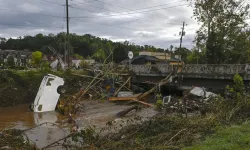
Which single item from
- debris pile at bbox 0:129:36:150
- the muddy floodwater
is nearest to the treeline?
the muddy floodwater

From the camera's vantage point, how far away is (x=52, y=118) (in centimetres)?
1988

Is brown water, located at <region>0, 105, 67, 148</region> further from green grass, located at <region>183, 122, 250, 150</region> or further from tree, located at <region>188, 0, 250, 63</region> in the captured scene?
tree, located at <region>188, 0, 250, 63</region>

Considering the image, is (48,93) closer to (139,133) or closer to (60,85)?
(60,85)

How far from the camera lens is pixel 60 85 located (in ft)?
72.9

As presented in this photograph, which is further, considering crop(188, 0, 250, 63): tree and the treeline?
the treeline

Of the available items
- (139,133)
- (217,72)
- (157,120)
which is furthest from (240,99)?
(217,72)

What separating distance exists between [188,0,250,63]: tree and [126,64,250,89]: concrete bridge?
279 inches

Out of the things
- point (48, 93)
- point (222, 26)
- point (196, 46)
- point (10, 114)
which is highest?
point (222, 26)

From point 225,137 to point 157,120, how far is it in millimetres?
2971

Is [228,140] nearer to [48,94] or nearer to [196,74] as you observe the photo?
[48,94]

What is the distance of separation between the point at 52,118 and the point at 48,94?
8.65ft

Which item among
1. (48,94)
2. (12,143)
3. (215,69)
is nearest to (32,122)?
(48,94)

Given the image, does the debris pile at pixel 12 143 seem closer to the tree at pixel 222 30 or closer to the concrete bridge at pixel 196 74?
the concrete bridge at pixel 196 74

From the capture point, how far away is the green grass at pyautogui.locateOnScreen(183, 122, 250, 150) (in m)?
7.91
